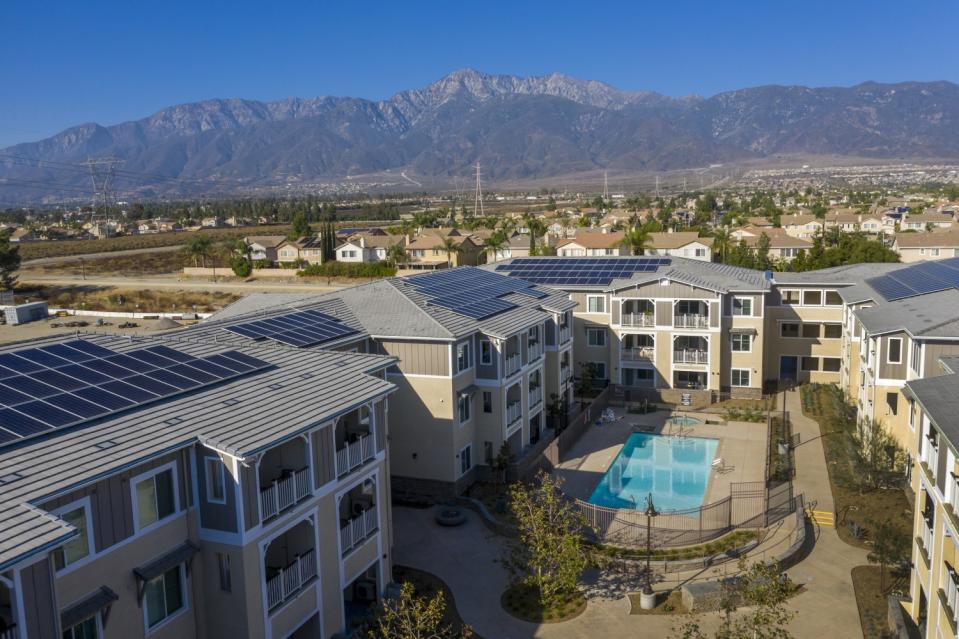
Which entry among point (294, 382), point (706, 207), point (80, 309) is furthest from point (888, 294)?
point (706, 207)

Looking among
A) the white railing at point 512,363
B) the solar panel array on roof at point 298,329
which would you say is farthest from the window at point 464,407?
the solar panel array on roof at point 298,329

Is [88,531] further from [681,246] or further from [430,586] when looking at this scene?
[681,246]

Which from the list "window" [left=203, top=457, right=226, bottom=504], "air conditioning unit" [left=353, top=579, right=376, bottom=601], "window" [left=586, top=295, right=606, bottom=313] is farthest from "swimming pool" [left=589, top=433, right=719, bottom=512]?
"window" [left=203, top=457, right=226, bottom=504]

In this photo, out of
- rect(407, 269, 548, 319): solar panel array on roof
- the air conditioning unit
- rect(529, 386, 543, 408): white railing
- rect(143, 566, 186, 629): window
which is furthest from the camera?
rect(529, 386, 543, 408): white railing

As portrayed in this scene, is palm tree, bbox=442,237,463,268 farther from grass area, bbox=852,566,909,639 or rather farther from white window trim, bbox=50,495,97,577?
white window trim, bbox=50,495,97,577

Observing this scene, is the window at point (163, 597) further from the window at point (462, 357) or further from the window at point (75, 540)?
the window at point (462, 357)
